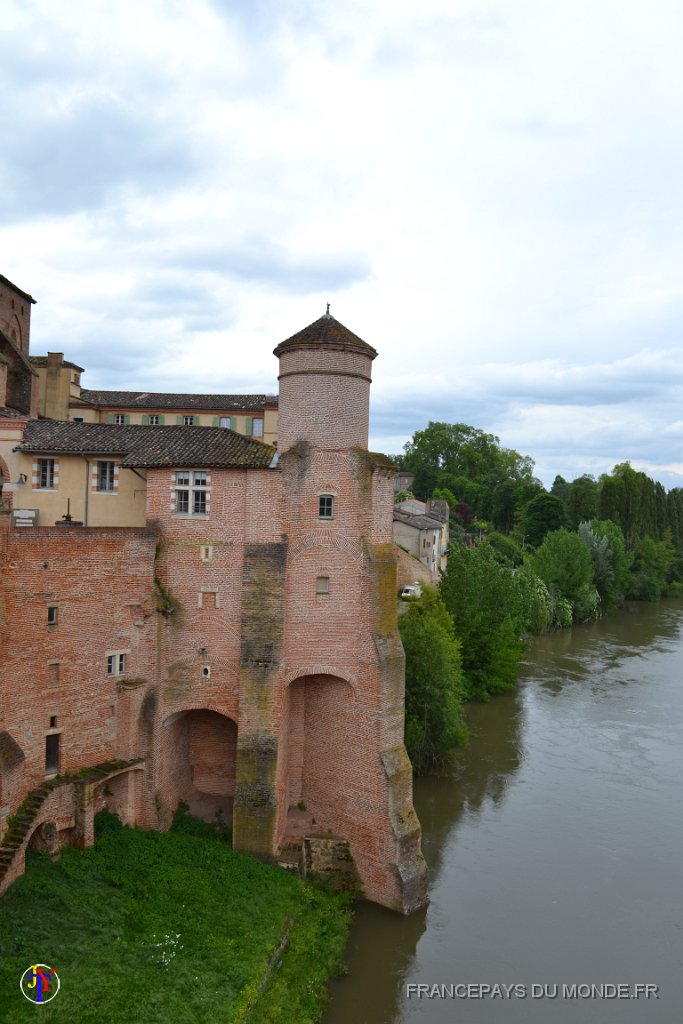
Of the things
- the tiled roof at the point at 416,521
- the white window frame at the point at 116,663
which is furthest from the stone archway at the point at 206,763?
the tiled roof at the point at 416,521

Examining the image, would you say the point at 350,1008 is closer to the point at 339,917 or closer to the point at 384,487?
the point at 339,917

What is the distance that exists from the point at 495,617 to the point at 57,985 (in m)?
29.5

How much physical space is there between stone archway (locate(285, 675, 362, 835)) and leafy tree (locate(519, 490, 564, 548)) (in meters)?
70.1

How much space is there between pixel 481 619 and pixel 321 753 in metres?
19.2

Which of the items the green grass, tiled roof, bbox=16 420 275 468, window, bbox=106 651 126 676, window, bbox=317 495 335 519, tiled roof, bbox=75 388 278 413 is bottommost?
the green grass

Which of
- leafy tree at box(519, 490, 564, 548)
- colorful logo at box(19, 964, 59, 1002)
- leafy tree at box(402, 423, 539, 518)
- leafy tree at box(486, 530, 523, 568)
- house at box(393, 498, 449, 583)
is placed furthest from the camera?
leafy tree at box(402, 423, 539, 518)

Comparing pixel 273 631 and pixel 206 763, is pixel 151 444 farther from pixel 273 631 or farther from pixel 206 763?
pixel 206 763

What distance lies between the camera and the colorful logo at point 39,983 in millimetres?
13738

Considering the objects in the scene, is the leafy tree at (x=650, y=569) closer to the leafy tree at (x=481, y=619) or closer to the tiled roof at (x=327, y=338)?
the leafy tree at (x=481, y=619)

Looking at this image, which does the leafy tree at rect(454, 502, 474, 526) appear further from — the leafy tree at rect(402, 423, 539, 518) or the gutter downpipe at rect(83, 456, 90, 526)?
the gutter downpipe at rect(83, 456, 90, 526)

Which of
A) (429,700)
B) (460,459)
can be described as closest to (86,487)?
(429,700)

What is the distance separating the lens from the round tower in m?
21.3

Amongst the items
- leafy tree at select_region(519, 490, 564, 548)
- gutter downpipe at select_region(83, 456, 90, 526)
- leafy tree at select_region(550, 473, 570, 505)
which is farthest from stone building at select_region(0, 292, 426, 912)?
leafy tree at select_region(550, 473, 570, 505)

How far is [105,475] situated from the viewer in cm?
2350
